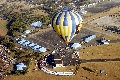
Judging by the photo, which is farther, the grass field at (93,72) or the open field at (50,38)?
the open field at (50,38)

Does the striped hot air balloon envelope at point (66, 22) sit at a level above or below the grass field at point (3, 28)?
above

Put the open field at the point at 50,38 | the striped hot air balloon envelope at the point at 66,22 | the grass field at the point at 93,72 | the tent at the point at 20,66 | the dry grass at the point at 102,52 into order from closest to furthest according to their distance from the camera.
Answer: the striped hot air balloon envelope at the point at 66,22 < the grass field at the point at 93,72 < the tent at the point at 20,66 < the dry grass at the point at 102,52 < the open field at the point at 50,38

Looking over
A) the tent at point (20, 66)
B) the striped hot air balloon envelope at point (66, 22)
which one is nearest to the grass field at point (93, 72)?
the tent at point (20, 66)

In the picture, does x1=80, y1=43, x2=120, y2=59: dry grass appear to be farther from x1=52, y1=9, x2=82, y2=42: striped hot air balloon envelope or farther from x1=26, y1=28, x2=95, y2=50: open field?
x1=52, y1=9, x2=82, y2=42: striped hot air balloon envelope

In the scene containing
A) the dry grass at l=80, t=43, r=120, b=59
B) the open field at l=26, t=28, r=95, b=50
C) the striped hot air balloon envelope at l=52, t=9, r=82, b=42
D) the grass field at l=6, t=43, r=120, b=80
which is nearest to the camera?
the striped hot air balloon envelope at l=52, t=9, r=82, b=42

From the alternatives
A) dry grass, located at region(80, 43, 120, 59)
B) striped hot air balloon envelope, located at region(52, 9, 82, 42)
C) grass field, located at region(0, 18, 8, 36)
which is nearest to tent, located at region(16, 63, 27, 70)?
striped hot air balloon envelope, located at region(52, 9, 82, 42)

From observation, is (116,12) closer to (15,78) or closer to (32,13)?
(32,13)

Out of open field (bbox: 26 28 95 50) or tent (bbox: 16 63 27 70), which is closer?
tent (bbox: 16 63 27 70)

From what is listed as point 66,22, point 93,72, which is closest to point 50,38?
point 93,72

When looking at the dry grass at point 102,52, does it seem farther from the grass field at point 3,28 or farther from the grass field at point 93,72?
the grass field at point 3,28

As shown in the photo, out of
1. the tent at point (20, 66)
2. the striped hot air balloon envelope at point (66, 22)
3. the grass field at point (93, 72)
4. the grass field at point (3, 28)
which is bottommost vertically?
the grass field at point (93, 72)

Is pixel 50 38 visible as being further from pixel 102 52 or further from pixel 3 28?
pixel 3 28
